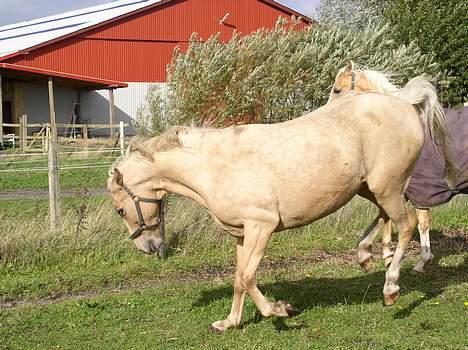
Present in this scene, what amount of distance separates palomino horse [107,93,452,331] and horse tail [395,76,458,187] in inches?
11.3

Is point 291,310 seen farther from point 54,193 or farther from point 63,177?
point 63,177

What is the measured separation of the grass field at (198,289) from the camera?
17.7 feet

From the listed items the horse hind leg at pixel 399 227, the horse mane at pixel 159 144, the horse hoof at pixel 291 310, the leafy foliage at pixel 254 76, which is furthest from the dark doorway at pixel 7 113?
the horse hind leg at pixel 399 227

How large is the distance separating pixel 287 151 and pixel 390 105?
115cm

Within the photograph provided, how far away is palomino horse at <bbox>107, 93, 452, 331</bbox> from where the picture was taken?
17.6 ft

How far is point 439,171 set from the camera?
6.90 metres

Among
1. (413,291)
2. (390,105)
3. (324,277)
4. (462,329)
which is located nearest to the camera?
(462,329)

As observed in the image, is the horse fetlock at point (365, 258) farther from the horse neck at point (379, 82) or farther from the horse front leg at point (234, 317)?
the horse neck at point (379, 82)

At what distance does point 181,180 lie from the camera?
5.64 meters

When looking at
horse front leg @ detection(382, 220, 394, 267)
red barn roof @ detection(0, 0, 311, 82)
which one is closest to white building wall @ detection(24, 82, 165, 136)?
red barn roof @ detection(0, 0, 311, 82)

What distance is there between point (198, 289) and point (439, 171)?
9.49 feet

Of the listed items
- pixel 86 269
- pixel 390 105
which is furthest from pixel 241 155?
pixel 86 269

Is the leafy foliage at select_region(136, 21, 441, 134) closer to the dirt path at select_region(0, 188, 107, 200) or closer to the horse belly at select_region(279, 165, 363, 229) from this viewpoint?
the dirt path at select_region(0, 188, 107, 200)

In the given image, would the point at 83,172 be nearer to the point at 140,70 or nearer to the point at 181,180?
the point at 181,180
